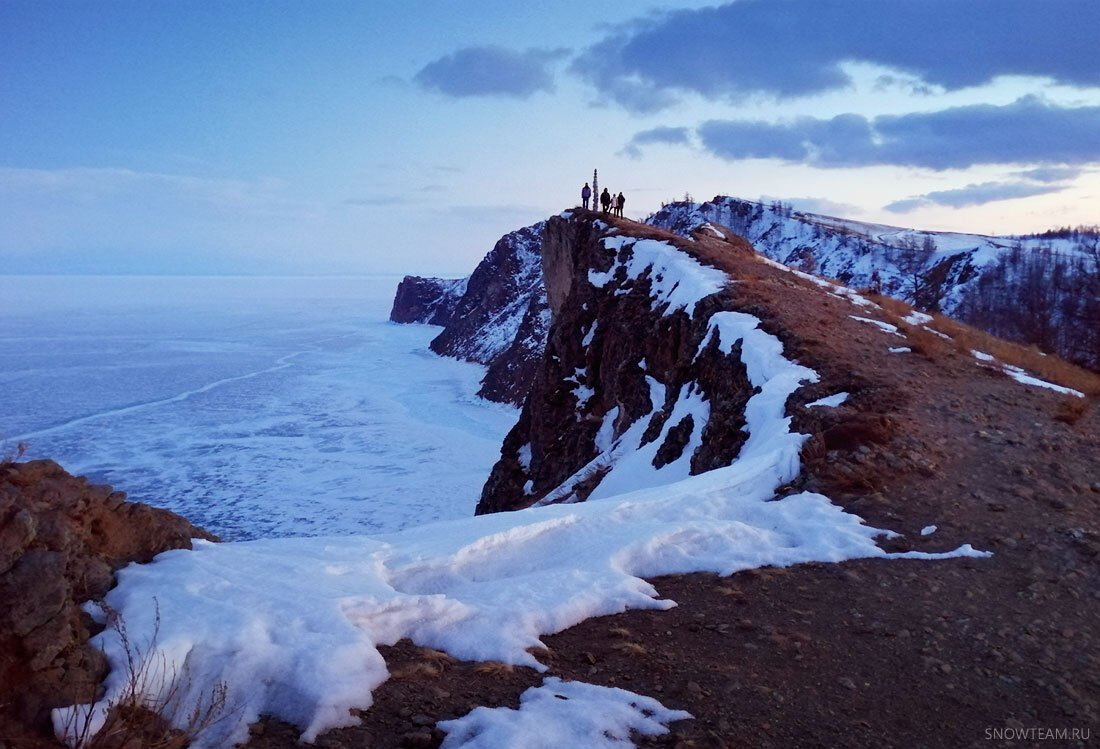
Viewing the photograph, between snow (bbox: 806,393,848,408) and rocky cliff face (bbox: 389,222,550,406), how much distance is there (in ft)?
139

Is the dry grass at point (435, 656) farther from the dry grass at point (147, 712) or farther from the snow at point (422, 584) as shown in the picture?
the dry grass at point (147, 712)

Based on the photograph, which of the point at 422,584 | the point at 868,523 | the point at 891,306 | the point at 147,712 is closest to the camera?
the point at 147,712

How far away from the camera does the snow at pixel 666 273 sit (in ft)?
63.5

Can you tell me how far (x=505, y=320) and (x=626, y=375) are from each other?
66.9 meters

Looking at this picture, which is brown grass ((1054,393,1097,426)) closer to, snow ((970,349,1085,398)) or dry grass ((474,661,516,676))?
snow ((970,349,1085,398))

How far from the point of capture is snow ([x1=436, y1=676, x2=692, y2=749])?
366 centimetres

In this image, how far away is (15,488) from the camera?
429cm

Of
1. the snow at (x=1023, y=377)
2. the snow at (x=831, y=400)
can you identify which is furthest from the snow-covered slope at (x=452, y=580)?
the snow at (x=1023, y=377)

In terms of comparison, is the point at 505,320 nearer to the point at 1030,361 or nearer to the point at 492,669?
the point at 1030,361

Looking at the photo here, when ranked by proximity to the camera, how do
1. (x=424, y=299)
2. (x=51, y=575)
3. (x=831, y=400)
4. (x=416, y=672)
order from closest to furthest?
(x=51, y=575), (x=416, y=672), (x=831, y=400), (x=424, y=299)

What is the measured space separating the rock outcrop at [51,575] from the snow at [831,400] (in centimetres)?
860

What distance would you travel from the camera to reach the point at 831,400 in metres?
10.6

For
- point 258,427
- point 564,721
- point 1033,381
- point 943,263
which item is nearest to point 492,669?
point 564,721

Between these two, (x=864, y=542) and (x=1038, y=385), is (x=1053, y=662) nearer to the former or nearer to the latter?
(x=864, y=542)
